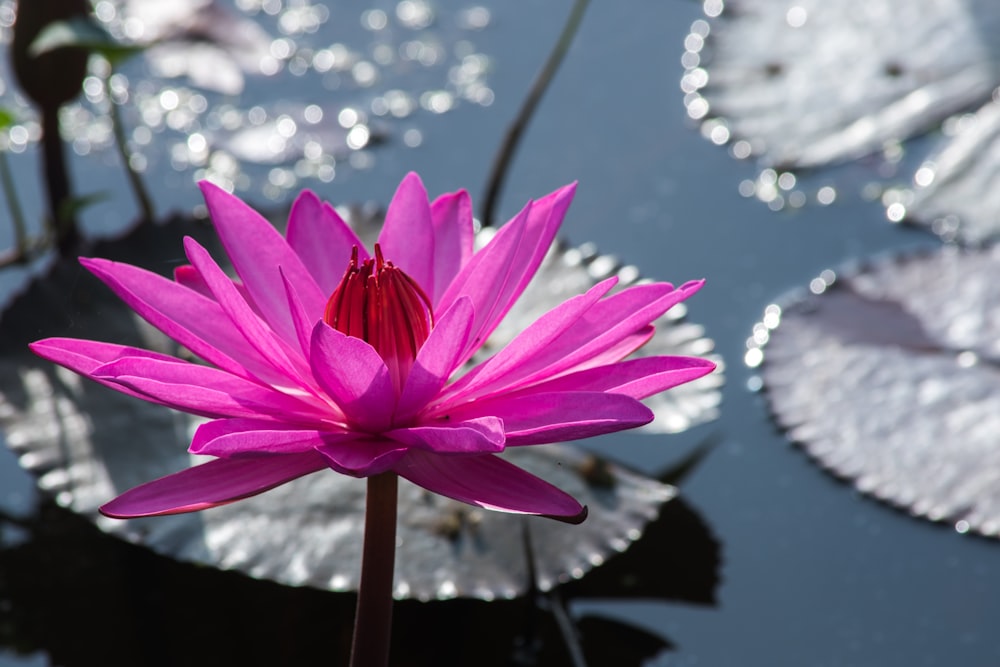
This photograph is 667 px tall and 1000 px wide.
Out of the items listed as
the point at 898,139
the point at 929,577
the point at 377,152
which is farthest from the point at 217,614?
the point at 898,139

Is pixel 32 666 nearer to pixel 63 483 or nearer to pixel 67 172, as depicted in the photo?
pixel 63 483

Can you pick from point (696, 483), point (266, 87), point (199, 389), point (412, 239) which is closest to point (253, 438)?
point (199, 389)

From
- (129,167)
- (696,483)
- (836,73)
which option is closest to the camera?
(696,483)

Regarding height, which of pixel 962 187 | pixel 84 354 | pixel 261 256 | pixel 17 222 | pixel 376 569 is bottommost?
pixel 376 569

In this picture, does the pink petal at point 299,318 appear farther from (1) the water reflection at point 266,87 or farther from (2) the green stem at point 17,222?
(1) the water reflection at point 266,87

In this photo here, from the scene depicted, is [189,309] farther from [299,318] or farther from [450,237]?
[450,237]
